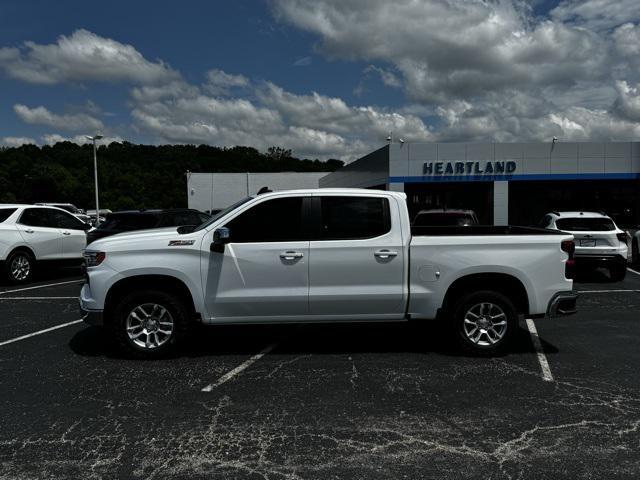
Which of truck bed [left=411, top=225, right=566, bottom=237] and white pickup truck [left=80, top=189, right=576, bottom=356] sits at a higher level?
truck bed [left=411, top=225, right=566, bottom=237]

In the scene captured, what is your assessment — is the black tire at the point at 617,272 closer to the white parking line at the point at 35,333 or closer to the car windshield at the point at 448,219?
the car windshield at the point at 448,219

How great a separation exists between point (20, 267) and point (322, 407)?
10465mm

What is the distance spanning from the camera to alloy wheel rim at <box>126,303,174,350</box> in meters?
6.12

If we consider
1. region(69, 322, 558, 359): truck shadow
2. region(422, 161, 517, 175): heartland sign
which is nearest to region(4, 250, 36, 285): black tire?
region(69, 322, 558, 359): truck shadow

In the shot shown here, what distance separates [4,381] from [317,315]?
3161 mm

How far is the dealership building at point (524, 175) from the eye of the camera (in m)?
28.8

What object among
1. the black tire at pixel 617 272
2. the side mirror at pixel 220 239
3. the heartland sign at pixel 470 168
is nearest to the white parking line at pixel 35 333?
the side mirror at pixel 220 239

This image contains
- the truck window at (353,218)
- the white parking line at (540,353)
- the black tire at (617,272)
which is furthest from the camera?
the black tire at (617,272)

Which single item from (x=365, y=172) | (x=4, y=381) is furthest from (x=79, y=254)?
(x=365, y=172)

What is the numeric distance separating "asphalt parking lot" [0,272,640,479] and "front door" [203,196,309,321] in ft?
1.90

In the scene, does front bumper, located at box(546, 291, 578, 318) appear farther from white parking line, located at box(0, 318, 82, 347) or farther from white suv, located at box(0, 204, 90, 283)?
white suv, located at box(0, 204, 90, 283)

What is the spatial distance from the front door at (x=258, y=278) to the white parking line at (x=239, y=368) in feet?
1.58

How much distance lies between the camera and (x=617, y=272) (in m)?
12.1

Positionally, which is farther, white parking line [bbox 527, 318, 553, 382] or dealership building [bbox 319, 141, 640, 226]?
dealership building [bbox 319, 141, 640, 226]
